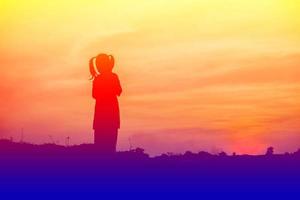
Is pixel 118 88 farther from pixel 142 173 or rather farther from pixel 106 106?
pixel 142 173

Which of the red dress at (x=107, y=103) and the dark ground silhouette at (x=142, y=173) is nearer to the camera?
the dark ground silhouette at (x=142, y=173)

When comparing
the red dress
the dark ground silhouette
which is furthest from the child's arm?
the dark ground silhouette

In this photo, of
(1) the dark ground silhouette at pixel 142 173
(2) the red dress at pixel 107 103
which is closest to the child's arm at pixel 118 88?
(2) the red dress at pixel 107 103

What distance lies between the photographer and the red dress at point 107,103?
1144 centimetres

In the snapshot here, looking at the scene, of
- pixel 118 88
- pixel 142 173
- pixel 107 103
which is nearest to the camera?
pixel 142 173

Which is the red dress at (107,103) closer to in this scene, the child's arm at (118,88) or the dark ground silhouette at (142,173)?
the child's arm at (118,88)

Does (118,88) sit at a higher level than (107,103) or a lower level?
higher

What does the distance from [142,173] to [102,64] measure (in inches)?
85.6

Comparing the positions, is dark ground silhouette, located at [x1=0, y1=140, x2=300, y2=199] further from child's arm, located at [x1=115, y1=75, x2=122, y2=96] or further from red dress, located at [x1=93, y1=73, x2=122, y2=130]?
child's arm, located at [x1=115, y1=75, x2=122, y2=96]

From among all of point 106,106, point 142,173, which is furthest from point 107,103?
point 142,173

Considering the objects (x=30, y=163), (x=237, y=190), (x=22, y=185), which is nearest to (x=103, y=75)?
(x=30, y=163)

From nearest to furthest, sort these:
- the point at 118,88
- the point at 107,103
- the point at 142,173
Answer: the point at 142,173 → the point at 118,88 → the point at 107,103

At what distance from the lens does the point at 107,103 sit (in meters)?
11.7

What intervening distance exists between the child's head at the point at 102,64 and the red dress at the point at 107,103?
11cm
